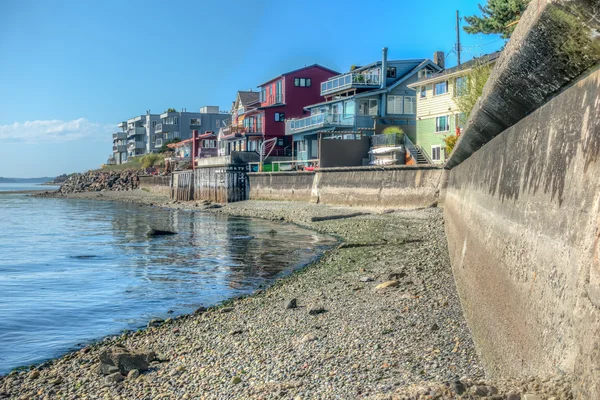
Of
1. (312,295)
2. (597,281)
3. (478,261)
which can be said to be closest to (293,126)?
(312,295)

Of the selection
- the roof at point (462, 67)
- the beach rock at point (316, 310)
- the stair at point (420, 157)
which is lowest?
the beach rock at point (316, 310)

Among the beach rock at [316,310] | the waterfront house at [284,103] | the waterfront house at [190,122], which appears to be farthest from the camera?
the waterfront house at [190,122]

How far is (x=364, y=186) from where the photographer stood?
34.7 meters

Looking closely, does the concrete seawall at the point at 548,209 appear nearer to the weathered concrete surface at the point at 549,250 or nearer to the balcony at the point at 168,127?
the weathered concrete surface at the point at 549,250

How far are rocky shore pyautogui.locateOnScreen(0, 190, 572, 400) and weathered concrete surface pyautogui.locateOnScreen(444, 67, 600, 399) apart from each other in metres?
0.23

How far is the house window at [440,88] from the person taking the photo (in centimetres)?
4350

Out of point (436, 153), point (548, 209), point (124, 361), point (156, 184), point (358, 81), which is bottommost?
point (124, 361)

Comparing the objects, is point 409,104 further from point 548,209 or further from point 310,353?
point 548,209

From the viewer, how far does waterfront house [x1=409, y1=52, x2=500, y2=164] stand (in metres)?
41.5

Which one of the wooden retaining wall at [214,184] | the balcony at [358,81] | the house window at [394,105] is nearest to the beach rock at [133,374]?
the wooden retaining wall at [214,184]

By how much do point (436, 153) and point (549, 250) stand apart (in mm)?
41386

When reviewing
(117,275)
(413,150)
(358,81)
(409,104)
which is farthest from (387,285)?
(358,81)

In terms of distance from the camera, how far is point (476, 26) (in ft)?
116

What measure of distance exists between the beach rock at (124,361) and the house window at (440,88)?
127 ft
